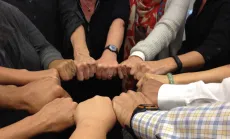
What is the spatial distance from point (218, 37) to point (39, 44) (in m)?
0.68

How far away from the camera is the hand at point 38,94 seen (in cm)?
80

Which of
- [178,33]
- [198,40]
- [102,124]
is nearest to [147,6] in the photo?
[178,33]

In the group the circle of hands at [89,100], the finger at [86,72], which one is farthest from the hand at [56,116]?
the finger at [86,72]

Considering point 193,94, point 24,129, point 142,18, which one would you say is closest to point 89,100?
point 24,129

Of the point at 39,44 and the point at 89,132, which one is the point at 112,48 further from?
the point at 89,132

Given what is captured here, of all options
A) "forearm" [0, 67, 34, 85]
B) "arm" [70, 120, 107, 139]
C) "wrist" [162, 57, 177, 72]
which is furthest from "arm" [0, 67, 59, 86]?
"wrist" [162, 57, 177, 72]

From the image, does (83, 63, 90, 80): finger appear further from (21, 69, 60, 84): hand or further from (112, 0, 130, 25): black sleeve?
(112, 0, 130, 25): black sleeve

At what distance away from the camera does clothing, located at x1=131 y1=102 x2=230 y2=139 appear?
0.50 m

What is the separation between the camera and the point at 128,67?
97 cm

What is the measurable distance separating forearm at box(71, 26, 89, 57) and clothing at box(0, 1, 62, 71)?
0.10 metres

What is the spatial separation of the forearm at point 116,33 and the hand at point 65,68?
0.22 meters

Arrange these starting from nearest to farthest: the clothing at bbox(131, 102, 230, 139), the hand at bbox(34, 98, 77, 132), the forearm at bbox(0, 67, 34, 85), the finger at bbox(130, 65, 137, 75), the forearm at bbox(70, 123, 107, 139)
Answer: the clothing at bbox(131, 102, 230, 139)
the forearm at bbox(70, 123, 107, 139)
the hand at bbox(34, 98, 77, 132)
the forearm at bbox(0, 67, 34, 85)
the finger at bbox(130, 65, 137, 75)

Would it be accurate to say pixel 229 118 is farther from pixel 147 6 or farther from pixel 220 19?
pixel 147 6

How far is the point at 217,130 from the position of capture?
0.49 metres
